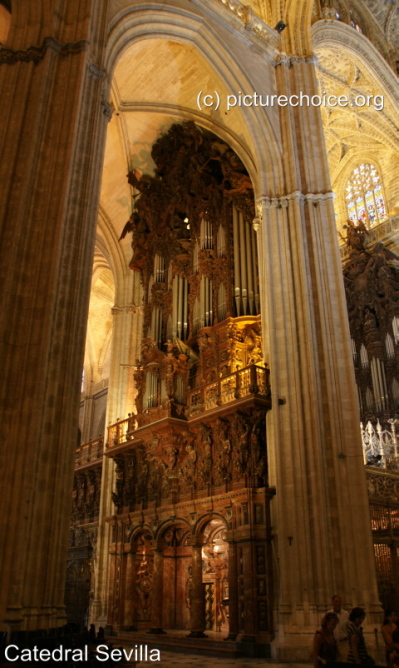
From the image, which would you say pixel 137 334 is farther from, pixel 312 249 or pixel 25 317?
pixel 25 317

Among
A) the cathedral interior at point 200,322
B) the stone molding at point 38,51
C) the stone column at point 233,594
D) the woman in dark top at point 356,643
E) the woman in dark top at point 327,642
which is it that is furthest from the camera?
the stone column at point 233,594

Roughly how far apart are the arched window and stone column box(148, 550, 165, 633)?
14392 mm

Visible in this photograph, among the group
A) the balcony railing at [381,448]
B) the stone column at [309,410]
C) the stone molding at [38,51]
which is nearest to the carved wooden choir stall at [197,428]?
the stone column at [309,410]

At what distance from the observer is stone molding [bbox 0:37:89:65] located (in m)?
9.77

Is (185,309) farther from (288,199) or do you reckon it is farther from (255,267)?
(288,199)

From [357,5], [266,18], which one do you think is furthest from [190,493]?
[357,5]

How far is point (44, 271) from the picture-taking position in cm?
832

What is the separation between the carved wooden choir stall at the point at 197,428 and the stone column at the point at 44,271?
468 centimetres

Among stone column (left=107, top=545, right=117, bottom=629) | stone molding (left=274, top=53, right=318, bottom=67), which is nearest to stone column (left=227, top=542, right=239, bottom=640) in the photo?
stone column (left=107, top=545, right=117, bottom=629)

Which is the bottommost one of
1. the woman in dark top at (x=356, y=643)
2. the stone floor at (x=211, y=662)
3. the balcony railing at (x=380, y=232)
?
the stone floor at (x=211, y=662)

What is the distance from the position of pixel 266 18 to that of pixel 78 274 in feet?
40.3

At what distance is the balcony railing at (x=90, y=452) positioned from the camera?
17531mm

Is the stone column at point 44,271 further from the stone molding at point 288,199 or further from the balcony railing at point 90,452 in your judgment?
the balcony railing at point 90,452

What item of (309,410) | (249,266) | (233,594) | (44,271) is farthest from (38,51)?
(233,594)
